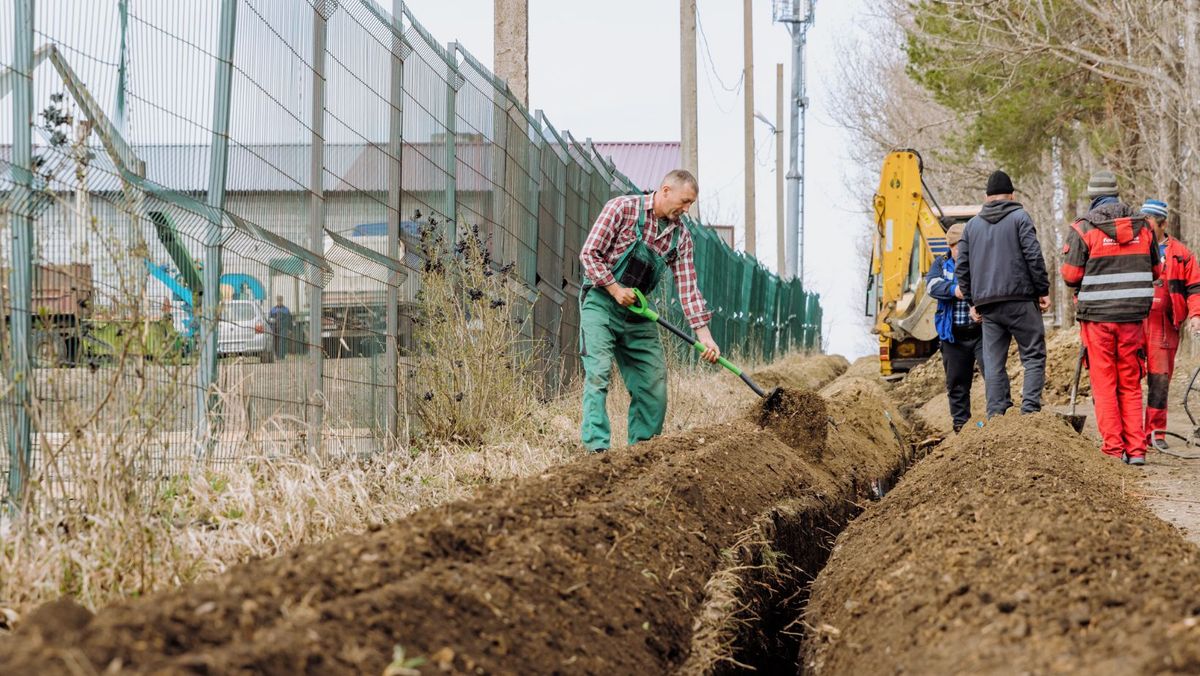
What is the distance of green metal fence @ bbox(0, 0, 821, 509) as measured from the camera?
13.7 feet

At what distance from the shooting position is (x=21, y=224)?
4.18 meters

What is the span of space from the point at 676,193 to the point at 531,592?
415 centimetres

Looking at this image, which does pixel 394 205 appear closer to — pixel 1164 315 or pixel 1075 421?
pixel 1075 421

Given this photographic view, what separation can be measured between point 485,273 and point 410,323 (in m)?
0.56

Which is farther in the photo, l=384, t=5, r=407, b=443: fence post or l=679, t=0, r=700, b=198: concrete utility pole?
l=679, t=0, r=700, b=198: concrete utility pole

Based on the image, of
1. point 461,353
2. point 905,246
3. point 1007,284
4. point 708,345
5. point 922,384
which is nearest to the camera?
point 708,345

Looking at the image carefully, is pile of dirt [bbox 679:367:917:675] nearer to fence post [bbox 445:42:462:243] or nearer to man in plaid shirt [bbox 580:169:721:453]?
man in plaid shirt [bbox 580:169:721:453]

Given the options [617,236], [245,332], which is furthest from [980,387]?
[245,332]

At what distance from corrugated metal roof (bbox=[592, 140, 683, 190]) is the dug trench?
3406cm

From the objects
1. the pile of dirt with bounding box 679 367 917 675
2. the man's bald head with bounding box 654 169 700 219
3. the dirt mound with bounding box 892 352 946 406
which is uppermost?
the man's bald head with bounding box 654 169 700 219

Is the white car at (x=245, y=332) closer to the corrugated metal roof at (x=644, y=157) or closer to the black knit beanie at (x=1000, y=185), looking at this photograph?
the black knit beanie at (x=1000, y=185)

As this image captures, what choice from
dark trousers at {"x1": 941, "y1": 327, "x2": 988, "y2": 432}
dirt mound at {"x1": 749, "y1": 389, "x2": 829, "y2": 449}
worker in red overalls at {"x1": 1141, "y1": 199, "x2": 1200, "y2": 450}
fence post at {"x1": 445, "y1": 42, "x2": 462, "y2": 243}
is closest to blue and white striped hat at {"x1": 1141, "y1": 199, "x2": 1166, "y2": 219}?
worker in red overalls at {"x1": 1141, "y1": 199, "x2": 1200, "y2": 450}

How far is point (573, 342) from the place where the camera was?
1209cm

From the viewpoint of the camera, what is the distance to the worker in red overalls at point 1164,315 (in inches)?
363
